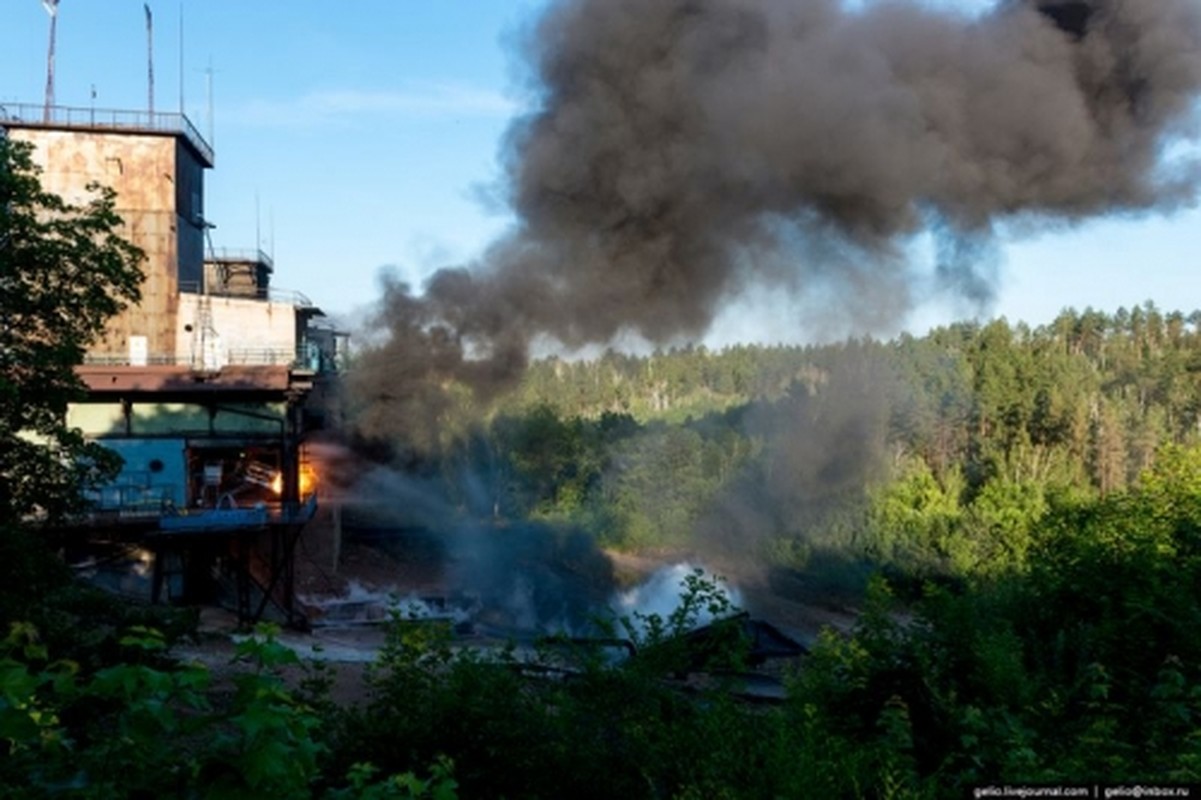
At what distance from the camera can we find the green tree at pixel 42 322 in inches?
560

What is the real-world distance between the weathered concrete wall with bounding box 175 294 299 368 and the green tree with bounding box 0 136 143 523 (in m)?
19.9

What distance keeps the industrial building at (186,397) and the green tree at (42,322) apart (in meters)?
15.5

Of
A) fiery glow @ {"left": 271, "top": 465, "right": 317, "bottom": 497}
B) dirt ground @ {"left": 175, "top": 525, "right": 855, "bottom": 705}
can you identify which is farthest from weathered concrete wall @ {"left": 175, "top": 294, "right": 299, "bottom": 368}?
dirt ground @ {"left": 175, "top": 525, "right": 855, "bottom": 705}

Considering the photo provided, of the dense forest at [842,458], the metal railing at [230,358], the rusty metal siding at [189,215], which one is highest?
the rusty metal siding at [189,215]

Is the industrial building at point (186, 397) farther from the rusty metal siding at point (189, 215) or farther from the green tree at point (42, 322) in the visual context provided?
the green tree at point (42, 322)

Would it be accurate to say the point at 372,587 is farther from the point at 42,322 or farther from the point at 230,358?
the point at 42,322

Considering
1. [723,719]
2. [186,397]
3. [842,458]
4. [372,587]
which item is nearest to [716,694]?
[723,719]

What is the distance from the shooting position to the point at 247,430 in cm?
3275

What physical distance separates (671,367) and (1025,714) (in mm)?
117927

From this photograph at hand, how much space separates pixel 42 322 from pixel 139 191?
23.0 metres

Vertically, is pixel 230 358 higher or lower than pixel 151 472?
higher

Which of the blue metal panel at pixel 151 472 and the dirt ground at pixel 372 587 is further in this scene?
the dirt ground at pixel 372 587

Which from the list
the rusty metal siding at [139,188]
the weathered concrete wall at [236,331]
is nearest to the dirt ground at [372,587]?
the weathered concrete wall at [236,331]

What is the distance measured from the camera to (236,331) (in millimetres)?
35219
